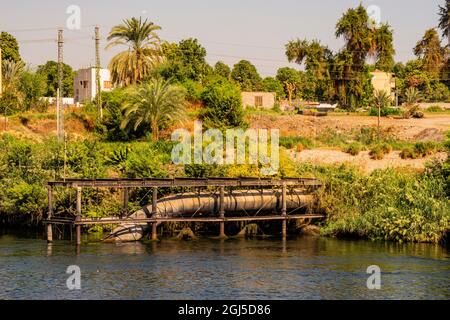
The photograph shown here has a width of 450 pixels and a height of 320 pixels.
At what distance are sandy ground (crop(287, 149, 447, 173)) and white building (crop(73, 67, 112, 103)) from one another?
194 feet

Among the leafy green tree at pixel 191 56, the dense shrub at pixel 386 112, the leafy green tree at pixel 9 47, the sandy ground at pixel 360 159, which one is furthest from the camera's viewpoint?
the leafy green tree at pixel 9 47

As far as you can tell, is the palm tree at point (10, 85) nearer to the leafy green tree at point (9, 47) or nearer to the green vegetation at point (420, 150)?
the leafy green tree at point (9, 47)

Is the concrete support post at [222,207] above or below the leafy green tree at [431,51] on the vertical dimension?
below

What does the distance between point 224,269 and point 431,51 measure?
2963 inches

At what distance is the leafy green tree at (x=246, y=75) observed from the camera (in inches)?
6437

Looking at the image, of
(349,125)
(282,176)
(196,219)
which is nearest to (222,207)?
(196,219)

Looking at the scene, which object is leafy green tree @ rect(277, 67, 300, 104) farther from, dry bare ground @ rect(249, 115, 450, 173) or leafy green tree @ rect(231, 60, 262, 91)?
dry bare ground @ rect(249, 115, 450, 173)

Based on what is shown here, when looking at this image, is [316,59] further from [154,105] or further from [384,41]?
[154,105]

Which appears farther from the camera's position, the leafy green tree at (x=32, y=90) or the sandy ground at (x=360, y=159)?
the leafy green tree at (x=32, y=90)

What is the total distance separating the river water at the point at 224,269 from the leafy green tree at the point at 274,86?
119 meters

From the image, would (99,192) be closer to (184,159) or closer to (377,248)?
(184,159)

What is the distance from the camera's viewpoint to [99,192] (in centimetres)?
5616

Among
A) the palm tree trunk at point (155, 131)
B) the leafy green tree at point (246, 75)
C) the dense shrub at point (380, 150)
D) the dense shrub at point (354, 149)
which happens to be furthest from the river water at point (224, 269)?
the leafy green tree at point (246, 75)

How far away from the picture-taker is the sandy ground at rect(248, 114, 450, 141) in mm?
82312
